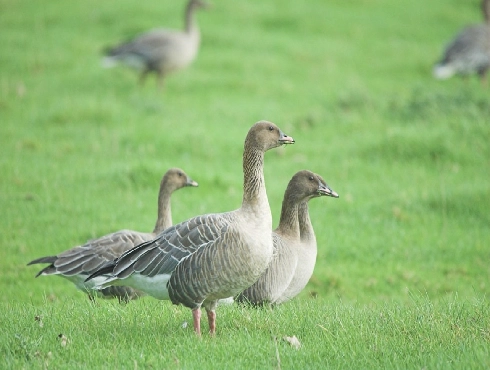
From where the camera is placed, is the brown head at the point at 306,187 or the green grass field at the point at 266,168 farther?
the brown head at the point at 306,187

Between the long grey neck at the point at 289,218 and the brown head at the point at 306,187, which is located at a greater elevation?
the brown head at the point at 306,187

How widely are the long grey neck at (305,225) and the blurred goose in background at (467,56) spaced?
10.9 m

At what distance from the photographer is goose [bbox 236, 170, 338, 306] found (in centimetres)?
764

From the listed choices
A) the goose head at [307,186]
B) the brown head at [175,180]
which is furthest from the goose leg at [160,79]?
the goose head at [307,186]

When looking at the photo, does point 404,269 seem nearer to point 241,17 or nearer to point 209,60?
point 209,60

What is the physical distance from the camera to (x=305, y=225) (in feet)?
28.1

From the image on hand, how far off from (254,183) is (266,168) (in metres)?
7.20

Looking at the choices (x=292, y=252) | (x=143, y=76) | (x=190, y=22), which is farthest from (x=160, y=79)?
(x=292, y=252)

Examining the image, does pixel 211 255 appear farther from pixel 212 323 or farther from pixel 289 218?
pixel 289 218

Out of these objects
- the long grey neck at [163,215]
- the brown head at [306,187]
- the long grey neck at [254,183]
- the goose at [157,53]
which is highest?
the goose at [157,53]

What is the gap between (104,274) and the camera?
22.5 ft

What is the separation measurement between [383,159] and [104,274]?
795cm

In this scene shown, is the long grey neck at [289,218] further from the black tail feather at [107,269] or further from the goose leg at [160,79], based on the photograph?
the goose leg at [160,79]

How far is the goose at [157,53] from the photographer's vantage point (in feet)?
59.2
